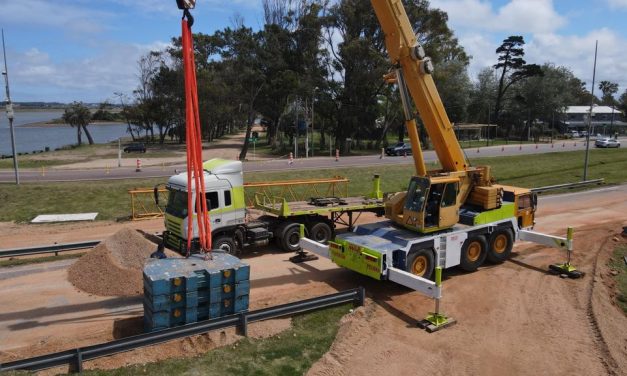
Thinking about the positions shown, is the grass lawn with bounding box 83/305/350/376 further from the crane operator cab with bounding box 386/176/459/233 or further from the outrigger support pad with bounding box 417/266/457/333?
the crane operator cab with bounding box 386/176/459/233

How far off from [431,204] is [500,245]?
3.50 m

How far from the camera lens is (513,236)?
1565 centimetres

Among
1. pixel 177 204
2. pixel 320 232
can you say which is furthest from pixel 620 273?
pixel 177 204

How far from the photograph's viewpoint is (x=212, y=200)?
1516 centimetres

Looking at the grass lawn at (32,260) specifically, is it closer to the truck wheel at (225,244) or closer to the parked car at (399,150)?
the truck wheel at (225,244)

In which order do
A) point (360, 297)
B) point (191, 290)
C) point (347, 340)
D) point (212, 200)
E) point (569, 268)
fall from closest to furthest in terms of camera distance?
point (191, 290)
point (347, 340)
point (360, 297)
point (569, 268)
point (212, 200)

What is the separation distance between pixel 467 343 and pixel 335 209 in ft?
26.1

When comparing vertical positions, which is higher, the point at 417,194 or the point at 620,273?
Result: the point at 417,194

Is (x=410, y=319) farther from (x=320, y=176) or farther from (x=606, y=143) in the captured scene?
(x=606, y=143)

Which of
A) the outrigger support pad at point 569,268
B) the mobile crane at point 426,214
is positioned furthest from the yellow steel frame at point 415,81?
the outrigger support pad at point 569,268

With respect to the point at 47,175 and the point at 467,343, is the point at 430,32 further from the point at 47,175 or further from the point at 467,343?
the point at 467,343

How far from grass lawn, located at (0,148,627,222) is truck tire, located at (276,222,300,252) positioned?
9.88 meters

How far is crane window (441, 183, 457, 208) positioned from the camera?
13.6 meters

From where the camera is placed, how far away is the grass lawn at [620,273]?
12.7m
